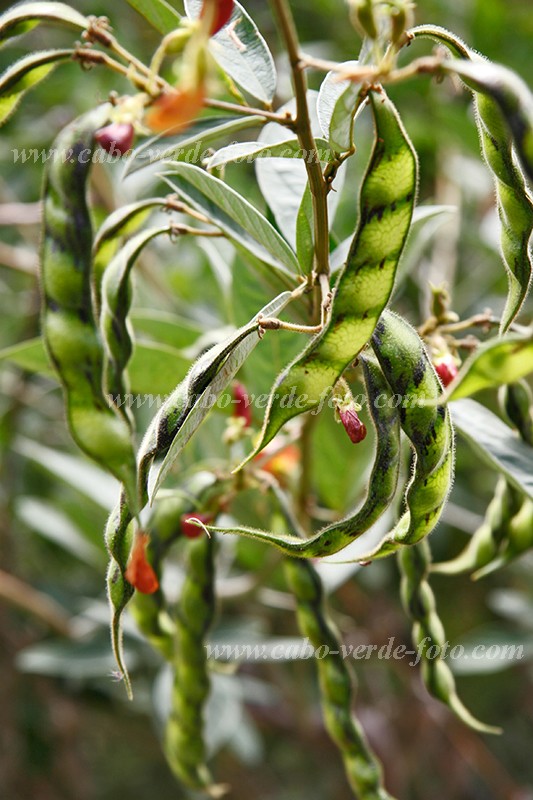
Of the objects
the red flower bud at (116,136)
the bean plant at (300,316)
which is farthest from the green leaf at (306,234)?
the red flower bud at (116,136)

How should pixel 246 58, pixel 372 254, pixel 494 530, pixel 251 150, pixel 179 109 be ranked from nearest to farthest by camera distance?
pixel 179 109
pixel 372 254
pixel 251 150
pixel 246 58
pixel 494 530

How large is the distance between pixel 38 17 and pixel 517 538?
0.67 m

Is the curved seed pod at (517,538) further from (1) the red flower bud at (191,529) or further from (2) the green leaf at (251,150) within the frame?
(2) the green leaf at (251,150)

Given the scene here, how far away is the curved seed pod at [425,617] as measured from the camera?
2.89ft

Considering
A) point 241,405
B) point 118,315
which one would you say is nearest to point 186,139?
point 118,315

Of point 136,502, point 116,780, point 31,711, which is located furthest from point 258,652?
point 116,780

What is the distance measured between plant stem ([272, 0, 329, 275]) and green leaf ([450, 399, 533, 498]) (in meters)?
0.23

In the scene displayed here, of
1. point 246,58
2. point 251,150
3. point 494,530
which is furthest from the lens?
point 494,530

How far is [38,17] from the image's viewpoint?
0.69 meters

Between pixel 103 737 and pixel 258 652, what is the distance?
143cm

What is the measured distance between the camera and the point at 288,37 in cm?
58

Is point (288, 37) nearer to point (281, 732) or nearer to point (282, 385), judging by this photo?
point (282, 385)

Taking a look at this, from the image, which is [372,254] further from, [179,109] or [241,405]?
[241,405]

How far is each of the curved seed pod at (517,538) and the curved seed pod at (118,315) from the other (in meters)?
0.43
